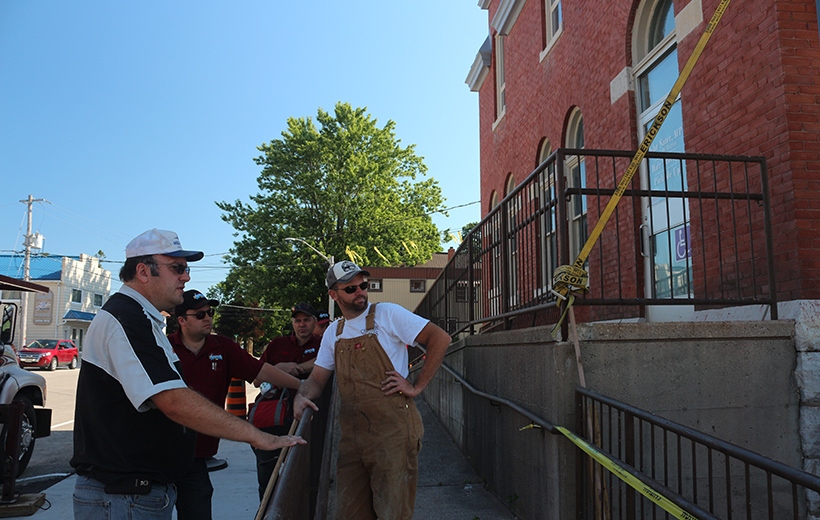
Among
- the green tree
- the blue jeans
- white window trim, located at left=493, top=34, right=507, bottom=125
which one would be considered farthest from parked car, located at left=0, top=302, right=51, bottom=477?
the green tree

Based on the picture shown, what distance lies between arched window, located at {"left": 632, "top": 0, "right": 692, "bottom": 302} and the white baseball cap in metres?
5.09

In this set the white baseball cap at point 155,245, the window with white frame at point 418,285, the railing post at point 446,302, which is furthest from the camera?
the window with white frame at point 418,285

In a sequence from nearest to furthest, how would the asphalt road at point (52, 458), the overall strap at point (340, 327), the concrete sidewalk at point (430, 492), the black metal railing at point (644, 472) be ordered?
the black metal railing at point (644, 472)
the overall strap at point (340, 327)
the concrete sidewalk at point (430, 492)
the asphalt road at point (52, 458)

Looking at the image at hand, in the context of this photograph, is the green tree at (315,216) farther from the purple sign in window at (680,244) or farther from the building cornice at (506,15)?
the purple sign in window at (680,244)

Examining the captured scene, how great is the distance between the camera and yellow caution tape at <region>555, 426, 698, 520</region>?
8.15 ft

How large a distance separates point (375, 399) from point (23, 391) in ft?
22.9

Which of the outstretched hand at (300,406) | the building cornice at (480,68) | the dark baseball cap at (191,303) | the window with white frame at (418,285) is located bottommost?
the outstretched hand at (300,406)

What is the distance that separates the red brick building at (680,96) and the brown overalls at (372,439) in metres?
2.07

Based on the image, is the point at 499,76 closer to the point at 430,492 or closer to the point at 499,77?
the point at 499,77

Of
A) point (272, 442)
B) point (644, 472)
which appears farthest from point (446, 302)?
point (272, 442)

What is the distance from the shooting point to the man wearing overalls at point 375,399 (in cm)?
378

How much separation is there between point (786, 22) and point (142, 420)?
5466 mm

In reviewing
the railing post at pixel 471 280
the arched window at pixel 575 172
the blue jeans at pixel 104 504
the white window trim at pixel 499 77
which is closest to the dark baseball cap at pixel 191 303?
the blue jeans at pixel 104 504

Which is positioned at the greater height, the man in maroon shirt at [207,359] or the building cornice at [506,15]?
the building cornice at [506,15]
